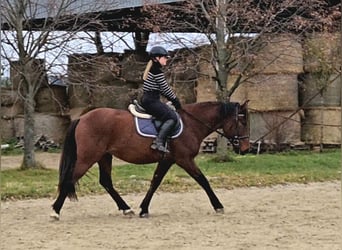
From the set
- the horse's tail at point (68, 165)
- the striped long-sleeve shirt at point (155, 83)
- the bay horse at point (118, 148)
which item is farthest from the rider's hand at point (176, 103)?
the horse's tail at point (68, 165)

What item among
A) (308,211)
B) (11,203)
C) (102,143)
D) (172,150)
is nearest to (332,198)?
(308,211)

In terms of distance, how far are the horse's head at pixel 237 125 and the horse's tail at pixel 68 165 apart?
1.92 meters

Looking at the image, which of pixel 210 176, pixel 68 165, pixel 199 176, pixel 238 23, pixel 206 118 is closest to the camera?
pixel 68 165

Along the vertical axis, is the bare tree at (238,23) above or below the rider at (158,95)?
above

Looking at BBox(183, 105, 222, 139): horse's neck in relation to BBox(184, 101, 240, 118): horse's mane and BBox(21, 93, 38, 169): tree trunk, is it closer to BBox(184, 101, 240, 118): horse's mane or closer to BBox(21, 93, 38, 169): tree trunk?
BBox(184, 101, 240, 118): horse's mane

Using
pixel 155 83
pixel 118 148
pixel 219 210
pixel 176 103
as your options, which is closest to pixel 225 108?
pixel 176 103

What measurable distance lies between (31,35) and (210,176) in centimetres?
471

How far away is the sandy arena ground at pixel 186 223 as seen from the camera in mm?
6469

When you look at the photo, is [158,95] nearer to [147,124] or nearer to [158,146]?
[147,124]

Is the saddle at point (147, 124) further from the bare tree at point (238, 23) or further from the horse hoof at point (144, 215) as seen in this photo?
the bare tree at point (238, 23)

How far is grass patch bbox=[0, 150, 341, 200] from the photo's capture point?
11380 millimetres

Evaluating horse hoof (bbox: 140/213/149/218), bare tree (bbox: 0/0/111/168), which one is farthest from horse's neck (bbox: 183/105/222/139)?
bare tree (bbox: 0/0/111/168)

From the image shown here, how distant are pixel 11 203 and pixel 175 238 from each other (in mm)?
4089

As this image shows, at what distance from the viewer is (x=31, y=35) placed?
46.8 ft
